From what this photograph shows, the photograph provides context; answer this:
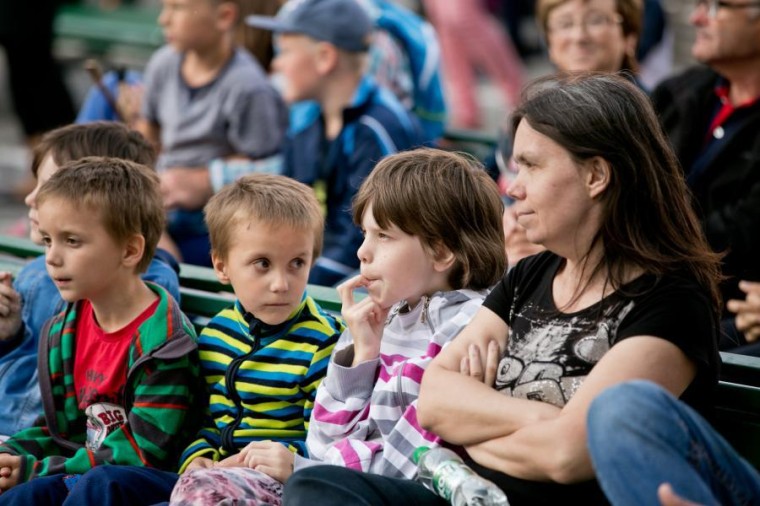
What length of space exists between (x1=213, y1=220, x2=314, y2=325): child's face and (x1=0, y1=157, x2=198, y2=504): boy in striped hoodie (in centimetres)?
24

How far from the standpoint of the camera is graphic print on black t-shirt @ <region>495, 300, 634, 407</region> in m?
2.75

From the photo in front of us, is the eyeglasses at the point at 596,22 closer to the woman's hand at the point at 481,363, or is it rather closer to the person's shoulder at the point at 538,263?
the person's shoulder at the point at 538,263

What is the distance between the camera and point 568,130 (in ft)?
9.16

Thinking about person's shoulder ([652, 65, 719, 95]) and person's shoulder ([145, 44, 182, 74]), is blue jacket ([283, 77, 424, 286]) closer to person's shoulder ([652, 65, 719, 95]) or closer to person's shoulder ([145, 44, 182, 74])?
person's shoulder ([145, 44, 182, 74])

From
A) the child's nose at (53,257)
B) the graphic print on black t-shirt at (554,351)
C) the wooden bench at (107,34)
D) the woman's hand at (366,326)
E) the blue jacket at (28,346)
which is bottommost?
the wooden bench at (107,34)

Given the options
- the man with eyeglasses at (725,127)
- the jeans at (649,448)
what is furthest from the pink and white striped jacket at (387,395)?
the man with eyeglasses at (725,127)

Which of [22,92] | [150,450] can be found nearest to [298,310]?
[150,450]

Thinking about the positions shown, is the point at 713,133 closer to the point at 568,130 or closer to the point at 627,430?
the point at 568,130

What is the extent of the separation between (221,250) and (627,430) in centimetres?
138

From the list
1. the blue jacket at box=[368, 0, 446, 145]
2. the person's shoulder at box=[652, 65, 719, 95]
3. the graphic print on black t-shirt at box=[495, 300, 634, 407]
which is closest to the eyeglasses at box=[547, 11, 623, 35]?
the person's shoulder at box=[652, 65, 719, 95]

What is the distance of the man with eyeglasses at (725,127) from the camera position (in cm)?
Answer: 395

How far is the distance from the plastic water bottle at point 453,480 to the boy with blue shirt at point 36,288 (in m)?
1.25

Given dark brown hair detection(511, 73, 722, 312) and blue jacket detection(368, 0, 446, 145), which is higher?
dark brown hair detection(511, 73, 722, 312)

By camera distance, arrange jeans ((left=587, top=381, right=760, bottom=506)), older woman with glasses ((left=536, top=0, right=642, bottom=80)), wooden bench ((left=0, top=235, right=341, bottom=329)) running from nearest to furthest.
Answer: jeans ((left=587, top=381, right=760, bottom=506)) < wooden bench ((left=0, top=235, right=341, bottom=329)) < older woman with glasses ((left=536, top=0, right=642, bottom=80))
